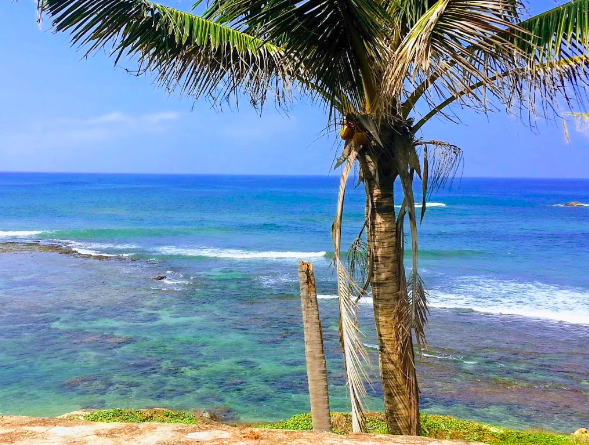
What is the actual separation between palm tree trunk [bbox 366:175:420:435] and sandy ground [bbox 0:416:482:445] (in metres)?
1.69

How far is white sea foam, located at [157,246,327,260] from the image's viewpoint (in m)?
33.4

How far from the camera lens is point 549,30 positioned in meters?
5.32

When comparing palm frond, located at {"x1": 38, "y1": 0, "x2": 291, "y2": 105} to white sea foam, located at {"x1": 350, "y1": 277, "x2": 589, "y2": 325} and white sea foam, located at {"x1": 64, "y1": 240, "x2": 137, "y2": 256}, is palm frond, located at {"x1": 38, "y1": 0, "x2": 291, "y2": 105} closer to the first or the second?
white sea foam, located at {"x1": 350, "y1": 277, "x2": 589, "y2": 325}

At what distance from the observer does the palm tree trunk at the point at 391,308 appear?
6250mm

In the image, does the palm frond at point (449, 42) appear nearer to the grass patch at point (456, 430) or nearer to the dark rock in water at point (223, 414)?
the grass patch at point (456, 430)

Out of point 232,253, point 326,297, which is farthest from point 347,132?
point 232,253

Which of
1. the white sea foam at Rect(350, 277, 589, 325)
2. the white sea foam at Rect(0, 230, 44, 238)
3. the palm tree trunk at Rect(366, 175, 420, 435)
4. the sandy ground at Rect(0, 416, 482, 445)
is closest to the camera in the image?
the sandy ground at Rect(0, 416, 482, 445)

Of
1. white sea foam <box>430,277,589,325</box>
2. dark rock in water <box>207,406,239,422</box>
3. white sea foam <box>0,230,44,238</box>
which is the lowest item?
white sea foam <box>430,277,589,325</box>

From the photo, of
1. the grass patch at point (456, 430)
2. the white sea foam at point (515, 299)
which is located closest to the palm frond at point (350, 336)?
the grass patch at point (456, 430)

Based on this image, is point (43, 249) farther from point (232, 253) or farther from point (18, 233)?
point (18, 233)

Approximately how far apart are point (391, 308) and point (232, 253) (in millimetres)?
28709

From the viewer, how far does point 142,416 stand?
952cm

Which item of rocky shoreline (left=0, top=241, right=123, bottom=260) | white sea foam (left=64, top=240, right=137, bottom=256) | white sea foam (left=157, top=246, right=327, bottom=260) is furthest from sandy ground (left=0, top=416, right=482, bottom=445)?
white sea foam (left=64, top=240, right=137, bottom=256)

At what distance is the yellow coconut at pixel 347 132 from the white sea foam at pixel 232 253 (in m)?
26.8
